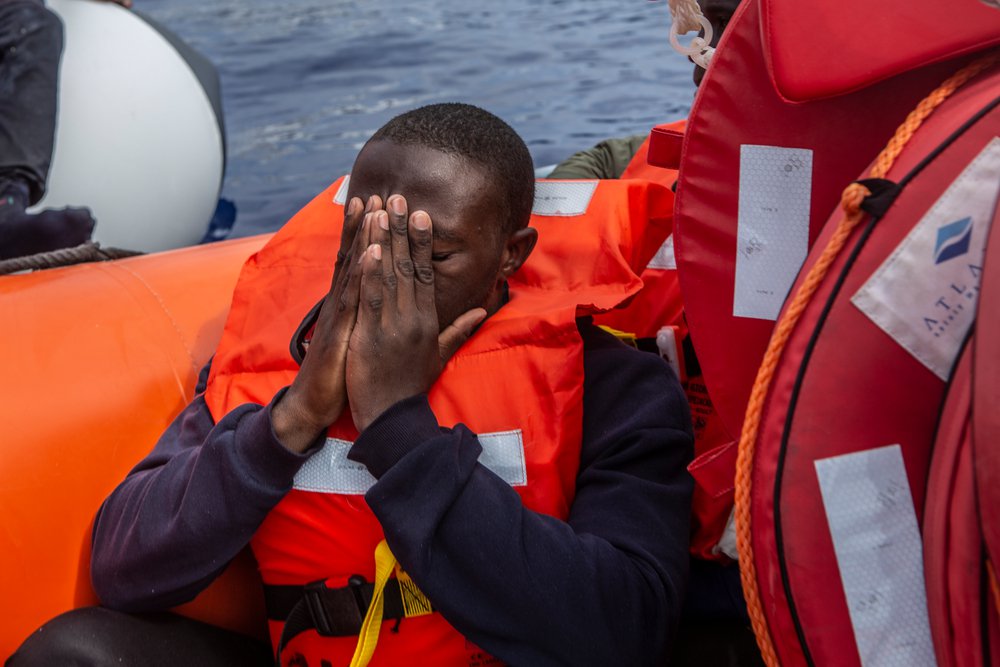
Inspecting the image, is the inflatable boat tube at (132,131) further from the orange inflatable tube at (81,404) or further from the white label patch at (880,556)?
the white label patch at (880,556)

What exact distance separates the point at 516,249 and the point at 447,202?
177 mm

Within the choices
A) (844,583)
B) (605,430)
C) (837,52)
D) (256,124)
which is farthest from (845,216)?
(256,124)

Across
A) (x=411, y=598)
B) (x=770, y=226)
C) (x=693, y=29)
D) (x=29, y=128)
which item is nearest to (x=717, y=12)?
(x=693, y=29)

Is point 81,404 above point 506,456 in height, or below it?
below

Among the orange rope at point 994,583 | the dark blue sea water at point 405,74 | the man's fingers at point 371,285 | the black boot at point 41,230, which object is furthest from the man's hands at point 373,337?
the dark blue sea water at point 405,74

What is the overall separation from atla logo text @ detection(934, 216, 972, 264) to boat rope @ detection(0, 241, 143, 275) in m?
1.59

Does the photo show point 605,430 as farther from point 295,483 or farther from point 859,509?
point 859,509

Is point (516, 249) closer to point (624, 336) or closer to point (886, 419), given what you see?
point (624, 336)

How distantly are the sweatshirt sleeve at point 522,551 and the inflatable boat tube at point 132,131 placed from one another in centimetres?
208

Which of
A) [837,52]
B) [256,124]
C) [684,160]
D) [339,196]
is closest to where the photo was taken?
[837,52]

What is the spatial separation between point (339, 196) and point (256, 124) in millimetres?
3293

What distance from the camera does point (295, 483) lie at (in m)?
1.36

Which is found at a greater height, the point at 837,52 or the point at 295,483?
the point at 837,52

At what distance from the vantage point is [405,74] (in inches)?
211
